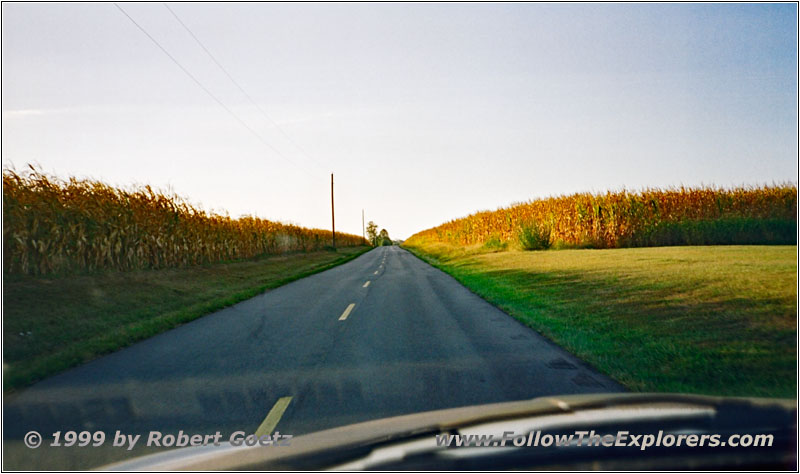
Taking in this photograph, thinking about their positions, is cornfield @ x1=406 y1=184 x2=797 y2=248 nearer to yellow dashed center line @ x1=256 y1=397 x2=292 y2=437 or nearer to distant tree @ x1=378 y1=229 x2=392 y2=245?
yellow dashed center line @ x1=256 y1=397 x2=292 y2=437

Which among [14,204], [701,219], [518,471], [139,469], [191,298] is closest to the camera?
[518,471]

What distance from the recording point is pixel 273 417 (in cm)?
376

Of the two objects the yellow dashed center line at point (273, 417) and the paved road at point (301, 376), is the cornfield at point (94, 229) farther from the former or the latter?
the yellow dashed center line at point (273, 417)

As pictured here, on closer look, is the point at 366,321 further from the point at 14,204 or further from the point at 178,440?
the point at 14,204

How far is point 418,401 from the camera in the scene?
13.4 ft

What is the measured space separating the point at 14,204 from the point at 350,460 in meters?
12.3

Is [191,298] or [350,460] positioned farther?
[191,298]

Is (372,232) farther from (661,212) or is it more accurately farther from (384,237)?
(661,212)

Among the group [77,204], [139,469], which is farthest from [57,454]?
[77,204]

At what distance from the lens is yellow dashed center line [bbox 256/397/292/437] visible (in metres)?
3.51

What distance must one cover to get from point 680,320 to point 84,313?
10.6 meters

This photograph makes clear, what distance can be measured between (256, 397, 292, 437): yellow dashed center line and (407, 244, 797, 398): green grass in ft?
11.0

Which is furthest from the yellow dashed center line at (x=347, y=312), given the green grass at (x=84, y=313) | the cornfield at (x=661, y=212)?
the cornfield at (x=661, y=212)

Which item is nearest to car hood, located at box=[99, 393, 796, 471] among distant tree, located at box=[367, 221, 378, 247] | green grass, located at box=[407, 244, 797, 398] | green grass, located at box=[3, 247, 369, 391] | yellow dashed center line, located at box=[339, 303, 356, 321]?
green grass, located at box=[407, 244, 797, 398]
